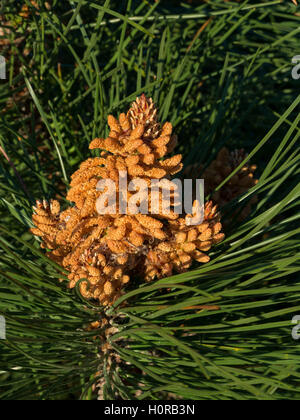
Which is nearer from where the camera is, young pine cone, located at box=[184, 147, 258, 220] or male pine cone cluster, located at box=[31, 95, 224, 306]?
male pine cone cluster, located at box=[31, 95, 224, 306]

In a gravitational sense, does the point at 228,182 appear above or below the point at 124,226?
above

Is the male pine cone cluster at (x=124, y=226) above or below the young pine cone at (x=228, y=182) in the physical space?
below

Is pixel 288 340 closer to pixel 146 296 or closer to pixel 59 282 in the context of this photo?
pixel 146 296

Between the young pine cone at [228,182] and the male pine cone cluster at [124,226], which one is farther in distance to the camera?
the young pine cone at [228,182]

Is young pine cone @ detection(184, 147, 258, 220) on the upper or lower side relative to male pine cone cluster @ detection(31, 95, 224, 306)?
upper

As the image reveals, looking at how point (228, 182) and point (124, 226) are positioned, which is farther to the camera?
point (228, 182)

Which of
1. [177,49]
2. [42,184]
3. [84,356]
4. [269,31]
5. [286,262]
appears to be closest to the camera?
[286,262]
